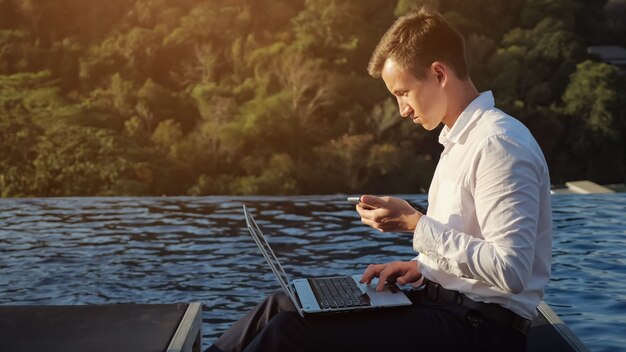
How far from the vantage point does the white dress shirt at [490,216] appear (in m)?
1.50

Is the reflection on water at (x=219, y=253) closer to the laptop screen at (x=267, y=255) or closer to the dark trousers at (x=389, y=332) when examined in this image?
the dark trousers at (x=389, y=332)

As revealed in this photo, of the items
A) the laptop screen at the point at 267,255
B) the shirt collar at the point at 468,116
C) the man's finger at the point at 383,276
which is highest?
the shirt collar at the point at 468,116

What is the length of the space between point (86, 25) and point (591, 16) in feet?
42.8

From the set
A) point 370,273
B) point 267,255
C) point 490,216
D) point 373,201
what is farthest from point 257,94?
point 490,216

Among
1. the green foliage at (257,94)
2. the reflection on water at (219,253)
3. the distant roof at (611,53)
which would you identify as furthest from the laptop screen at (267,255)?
the distant roof at (611,53)

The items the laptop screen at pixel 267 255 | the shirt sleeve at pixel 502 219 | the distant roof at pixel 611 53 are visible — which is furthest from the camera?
the distant roof at pixel 611 53

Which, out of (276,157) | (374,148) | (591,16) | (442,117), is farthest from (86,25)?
(442,117)

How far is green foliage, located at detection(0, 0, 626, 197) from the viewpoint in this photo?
2045cm

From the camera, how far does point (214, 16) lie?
71.9ft

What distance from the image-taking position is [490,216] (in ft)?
4.98

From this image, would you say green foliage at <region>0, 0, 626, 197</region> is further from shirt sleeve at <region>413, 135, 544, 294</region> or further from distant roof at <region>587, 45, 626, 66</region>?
shirt sleeve at <region>413, 135, 544, 294</region>

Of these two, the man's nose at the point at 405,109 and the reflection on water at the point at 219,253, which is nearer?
the man's nose at the point at 405,109

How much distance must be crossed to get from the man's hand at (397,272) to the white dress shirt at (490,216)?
5.0 inches

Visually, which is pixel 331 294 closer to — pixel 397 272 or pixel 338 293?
pixel 338 293
